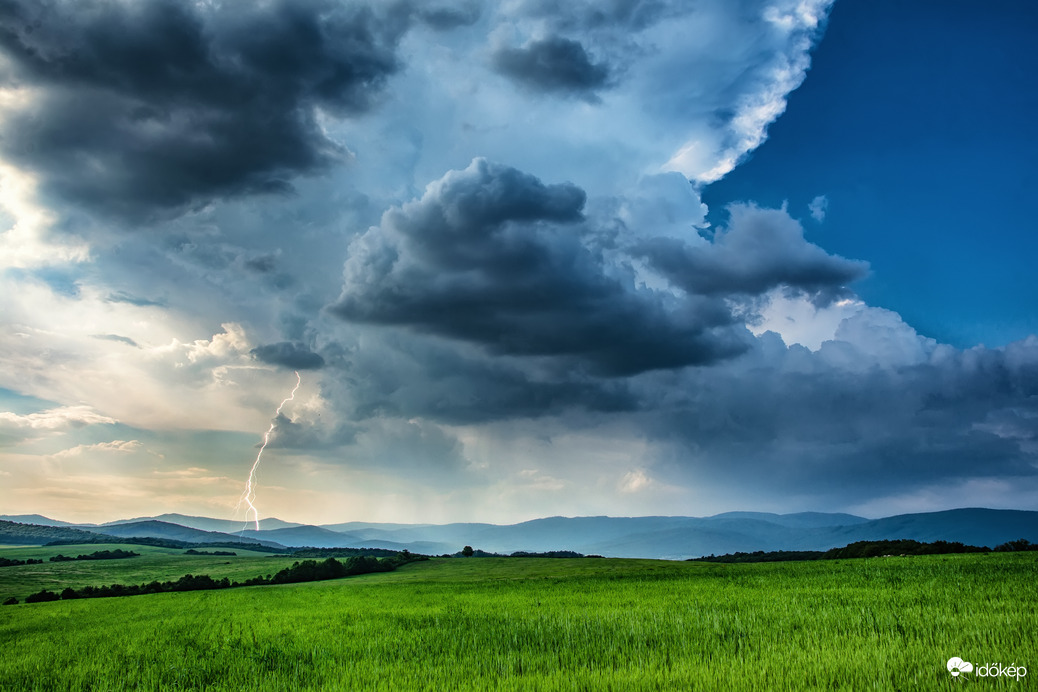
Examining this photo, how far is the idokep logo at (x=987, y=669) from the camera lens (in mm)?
7758

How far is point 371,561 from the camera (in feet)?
350

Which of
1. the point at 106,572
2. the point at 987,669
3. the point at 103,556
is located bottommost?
the point at 103,556

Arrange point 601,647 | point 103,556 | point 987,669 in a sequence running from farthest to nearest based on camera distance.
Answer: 1. point 103,556
2. point 601,647
3. point 987,669

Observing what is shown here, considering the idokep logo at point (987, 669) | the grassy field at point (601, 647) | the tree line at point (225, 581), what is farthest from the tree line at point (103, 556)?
the idokep logo at point (987, 669)

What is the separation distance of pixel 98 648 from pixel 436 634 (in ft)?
41.2

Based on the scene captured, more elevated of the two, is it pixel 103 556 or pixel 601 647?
pixel 601 647

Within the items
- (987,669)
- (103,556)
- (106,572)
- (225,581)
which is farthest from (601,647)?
(103,556)

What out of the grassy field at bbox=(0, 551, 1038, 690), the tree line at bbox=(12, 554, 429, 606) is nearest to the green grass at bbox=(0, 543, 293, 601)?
the tree line at bbox=(12, 554, 429, 606)

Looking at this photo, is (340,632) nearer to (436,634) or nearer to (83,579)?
(436,634)

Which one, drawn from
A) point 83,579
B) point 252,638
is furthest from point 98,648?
point 83,579

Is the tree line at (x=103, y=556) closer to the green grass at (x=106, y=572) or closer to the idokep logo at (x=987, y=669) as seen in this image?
the green grass at (x=106, y=572)

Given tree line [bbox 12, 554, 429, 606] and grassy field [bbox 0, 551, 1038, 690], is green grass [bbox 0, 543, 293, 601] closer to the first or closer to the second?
tree line [bbox 12, 554, 429, 606]

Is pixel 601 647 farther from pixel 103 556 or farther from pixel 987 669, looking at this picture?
pixel 103 556

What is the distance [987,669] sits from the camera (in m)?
8.03
